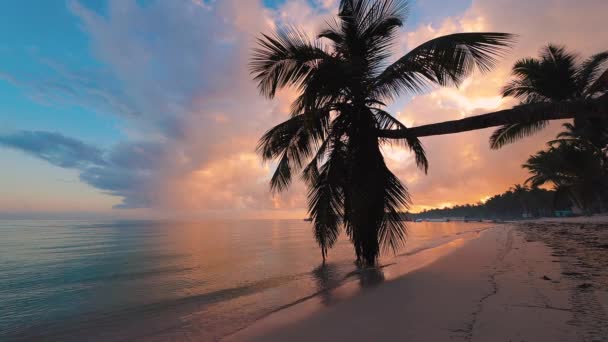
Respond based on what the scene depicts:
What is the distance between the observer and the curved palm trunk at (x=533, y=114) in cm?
396

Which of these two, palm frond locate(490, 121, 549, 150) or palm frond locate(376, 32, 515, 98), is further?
palm frond locate(490, 121, 549, 150)

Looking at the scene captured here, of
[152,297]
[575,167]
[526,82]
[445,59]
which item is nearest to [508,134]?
[526,82]

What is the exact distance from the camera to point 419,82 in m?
6.77

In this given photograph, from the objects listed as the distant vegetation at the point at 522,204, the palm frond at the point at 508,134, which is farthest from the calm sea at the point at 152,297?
the distant vegetation at the point at 522,204

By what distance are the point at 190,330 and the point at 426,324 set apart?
12.1ft

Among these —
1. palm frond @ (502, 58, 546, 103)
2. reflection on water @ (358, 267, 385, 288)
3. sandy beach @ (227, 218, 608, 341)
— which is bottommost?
reflection on water @ (358, 267, 385, 288)

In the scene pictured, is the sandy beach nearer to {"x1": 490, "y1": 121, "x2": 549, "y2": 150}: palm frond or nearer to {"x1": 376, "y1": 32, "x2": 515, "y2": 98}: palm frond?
{"x1": 376, "y1": 32, "x2": 515, "y2": 98}: palm frond

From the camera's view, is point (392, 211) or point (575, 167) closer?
point (392, 211)

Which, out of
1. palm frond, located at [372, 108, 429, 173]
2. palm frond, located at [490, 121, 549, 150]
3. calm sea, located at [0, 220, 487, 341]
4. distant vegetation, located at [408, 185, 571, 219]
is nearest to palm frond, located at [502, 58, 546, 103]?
palm frond, located at [490, 121, 549, 150]

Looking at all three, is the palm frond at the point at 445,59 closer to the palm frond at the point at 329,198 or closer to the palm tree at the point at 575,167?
the palm frond at the point at 329,198

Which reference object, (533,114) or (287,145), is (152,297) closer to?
(287,145)

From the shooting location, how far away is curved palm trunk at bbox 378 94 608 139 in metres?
3.96

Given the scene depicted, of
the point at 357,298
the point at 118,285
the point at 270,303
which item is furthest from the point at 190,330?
the point at 118,285

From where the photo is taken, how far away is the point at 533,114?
14.5ft
